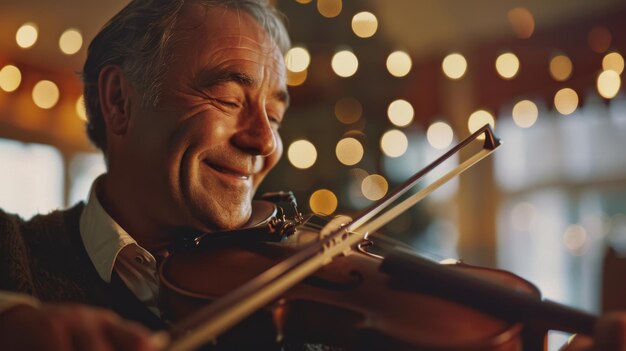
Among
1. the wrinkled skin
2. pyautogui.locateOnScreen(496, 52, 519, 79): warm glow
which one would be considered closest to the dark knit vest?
the wrinkled skin

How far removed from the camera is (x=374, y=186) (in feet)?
8.53

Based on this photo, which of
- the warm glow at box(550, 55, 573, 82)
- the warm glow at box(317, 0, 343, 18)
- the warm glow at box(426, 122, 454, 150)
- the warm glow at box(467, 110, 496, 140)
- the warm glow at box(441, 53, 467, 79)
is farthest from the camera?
the warm glow at box(426, 122, 454, 150)

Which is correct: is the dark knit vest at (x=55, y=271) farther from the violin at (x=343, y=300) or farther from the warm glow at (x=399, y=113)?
the warm glow at (x=399, y=113)

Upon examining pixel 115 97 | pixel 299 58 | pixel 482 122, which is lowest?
pixel 115 97

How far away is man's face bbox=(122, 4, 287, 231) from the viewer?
978mm

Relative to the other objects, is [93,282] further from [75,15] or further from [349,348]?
[75,15]

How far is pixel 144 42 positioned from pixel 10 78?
128 inches

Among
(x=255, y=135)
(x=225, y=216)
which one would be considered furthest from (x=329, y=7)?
(x=225, y=216)

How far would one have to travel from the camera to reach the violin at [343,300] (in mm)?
608

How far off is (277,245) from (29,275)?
39cm

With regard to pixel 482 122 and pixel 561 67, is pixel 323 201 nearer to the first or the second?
pixel 482 122

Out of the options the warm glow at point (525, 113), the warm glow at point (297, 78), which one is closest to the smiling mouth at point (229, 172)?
the warm glow at point (297, 78)

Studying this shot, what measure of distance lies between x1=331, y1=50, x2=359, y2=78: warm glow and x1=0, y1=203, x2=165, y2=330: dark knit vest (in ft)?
5.02

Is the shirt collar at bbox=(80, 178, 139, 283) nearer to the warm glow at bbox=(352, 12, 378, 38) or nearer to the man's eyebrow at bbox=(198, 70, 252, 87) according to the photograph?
the man's eyebrow at bbox=(198, 70, 252, 87)
